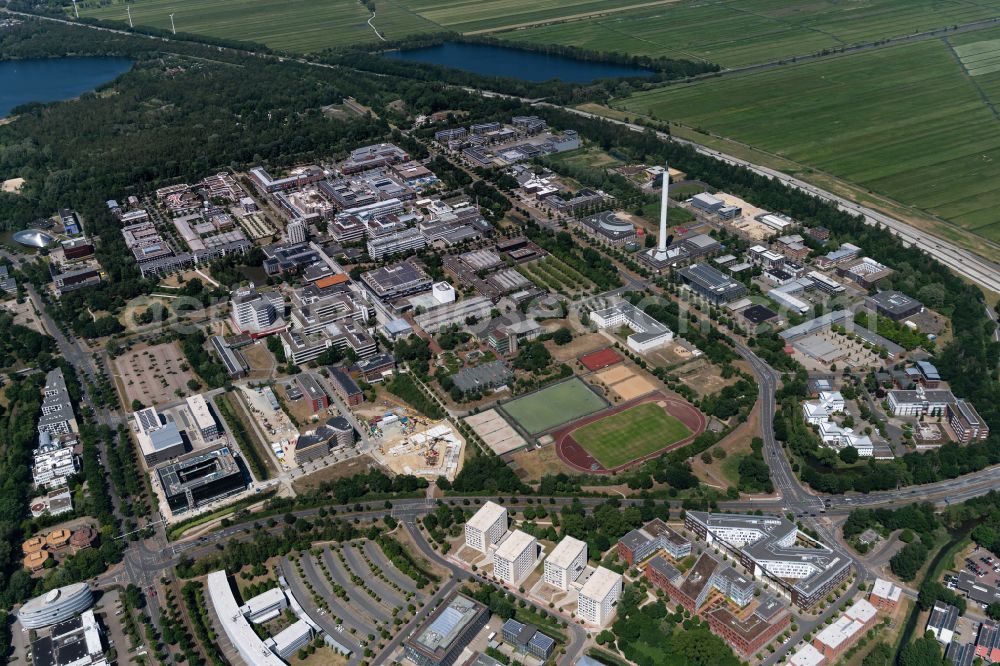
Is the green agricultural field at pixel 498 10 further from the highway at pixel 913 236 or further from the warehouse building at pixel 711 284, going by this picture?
the warehouse building at pixel 711 284

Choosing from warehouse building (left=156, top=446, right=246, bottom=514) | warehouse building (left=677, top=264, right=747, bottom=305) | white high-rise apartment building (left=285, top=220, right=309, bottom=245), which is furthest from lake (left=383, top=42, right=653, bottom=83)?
warehouse building (left=156, top=446, right=246, bottom=514)

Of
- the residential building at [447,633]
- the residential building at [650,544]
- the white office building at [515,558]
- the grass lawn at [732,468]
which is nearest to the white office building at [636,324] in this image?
the grass lawn at [732,468]

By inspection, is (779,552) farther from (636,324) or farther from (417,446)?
(636,324)

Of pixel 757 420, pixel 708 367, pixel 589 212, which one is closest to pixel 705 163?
pixel 589 212

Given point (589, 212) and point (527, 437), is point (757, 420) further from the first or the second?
point (589, 212)

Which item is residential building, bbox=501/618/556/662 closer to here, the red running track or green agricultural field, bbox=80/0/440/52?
the red running track

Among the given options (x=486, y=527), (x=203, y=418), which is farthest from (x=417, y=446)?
(x=203, y=418)
